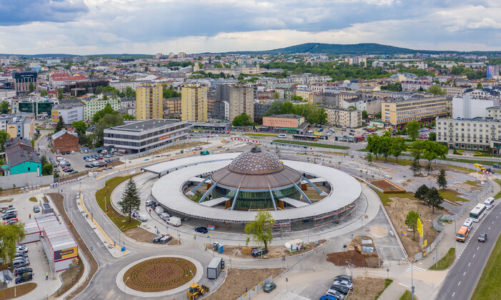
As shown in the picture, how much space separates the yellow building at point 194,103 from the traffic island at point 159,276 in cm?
10071

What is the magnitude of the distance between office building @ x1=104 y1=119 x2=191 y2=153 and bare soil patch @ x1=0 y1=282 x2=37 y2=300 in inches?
2427

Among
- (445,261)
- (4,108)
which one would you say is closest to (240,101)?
(4,108)

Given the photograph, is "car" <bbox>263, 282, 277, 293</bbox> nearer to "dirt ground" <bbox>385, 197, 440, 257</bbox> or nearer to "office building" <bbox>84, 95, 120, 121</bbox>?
"dirt ground" <bbox>385, 197, 440, 257</bbox>

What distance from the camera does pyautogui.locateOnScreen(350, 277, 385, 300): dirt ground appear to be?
3600cm

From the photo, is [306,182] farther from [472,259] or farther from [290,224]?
[472,259]

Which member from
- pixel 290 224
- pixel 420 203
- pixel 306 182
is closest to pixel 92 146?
pixel 306 182

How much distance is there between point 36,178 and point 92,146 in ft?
116

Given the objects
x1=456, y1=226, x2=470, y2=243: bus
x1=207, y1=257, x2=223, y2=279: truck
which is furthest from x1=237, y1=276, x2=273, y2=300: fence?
x1=456, y1=226, x2=470, y2=243: bus

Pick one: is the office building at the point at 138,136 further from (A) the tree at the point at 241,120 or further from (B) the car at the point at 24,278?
(B) the car at the point at 24,278

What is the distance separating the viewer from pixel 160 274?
40.7 meters

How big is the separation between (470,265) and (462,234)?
22.4 ft

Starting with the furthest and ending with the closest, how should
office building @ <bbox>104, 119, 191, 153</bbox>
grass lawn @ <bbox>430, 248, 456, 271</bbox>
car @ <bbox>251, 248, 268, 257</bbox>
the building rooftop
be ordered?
1. the building rooftop
2. office building @ <bbox>104, 119, 191, 153</bbox>
3. car @ <bbox>251, 248, 268, 257</bbox>
4. grass lawn @ <bbox>430, 248, 456, 271</bbox>

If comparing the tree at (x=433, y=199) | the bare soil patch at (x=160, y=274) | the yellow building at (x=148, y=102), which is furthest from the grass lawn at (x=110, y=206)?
the yellow building at (x=148, y=102)

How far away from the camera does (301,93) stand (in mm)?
175250
